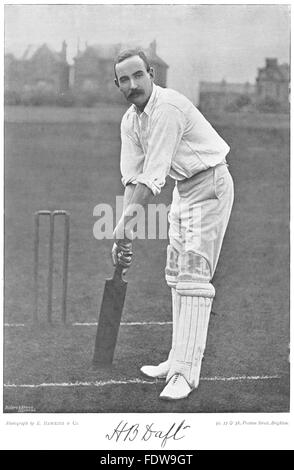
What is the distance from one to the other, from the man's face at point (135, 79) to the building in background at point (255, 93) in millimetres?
979

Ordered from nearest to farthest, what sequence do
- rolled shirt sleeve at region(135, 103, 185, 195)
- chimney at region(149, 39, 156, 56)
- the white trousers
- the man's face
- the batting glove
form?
rolled shirt sleeve at region(135, 103, 185, 195), the man's face, the white trousers, the batting glove, chimney at region(149, 39, 156, 56)

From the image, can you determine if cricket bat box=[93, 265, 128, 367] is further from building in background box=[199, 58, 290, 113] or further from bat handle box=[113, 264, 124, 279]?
building in background box=[199, 58, 290, 113]

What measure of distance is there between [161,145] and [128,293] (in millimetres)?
2227

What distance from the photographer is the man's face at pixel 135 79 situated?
236 inches

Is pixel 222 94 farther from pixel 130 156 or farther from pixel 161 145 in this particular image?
pixel 161 145

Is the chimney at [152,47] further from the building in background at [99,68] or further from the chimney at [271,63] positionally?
the chimney at [271,63]

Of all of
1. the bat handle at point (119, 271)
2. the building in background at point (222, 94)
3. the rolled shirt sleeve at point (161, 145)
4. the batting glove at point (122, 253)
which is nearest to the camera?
the rolled shirt sleeve at point (161, 145)

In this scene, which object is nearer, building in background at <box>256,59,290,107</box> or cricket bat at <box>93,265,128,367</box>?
cricket bat at <box>93,265,128,367</box>

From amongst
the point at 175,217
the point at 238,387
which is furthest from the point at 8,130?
the point at 238,387

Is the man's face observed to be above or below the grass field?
above

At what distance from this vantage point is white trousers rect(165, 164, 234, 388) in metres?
6.12

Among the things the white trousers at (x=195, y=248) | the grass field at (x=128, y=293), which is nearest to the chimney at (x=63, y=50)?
the grass field at (x=128, y=293)
